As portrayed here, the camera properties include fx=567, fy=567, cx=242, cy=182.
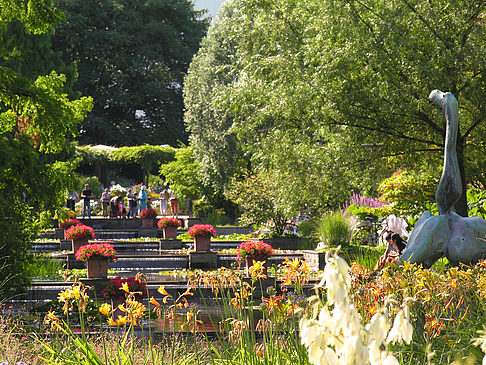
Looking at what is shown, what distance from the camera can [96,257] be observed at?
9.98 metres

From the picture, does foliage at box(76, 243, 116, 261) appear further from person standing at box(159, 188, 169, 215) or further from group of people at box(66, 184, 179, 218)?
A: person standing at box(159, 188, 169, 215)

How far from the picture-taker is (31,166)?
9.27 m

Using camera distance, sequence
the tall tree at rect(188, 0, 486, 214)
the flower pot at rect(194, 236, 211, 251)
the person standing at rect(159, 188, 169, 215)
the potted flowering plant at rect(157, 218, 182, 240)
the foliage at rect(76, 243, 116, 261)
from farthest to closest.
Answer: the person standing at rect(159, 188, 169, 215), the potted flowering plant at rect(157, 218, 182, 240), the flower pot at rect(194, 236, 211, 251), the tall tree at rect(188, 0, 486, 214), the foliage at rect(76, 243, 116, 261)

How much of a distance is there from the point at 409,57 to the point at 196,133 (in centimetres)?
1737

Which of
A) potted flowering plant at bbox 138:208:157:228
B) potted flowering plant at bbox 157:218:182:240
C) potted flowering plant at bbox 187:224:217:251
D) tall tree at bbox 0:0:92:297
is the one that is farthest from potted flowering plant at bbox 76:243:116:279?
potted flowering plant at bbox 138:208:157:228

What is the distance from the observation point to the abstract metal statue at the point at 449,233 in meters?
5.73

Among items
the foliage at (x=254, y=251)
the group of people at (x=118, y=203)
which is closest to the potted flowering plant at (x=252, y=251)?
the foliage at (x=254, y=251)

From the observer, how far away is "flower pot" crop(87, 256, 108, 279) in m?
10.1

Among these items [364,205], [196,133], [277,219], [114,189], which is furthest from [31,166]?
[114,189]

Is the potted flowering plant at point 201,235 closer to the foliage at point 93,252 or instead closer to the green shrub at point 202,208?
the foliage at point 93,252

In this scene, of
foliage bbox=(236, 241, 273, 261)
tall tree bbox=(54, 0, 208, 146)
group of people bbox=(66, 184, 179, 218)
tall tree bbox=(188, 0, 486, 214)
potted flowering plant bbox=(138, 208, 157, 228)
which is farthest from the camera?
tall tree bbox=(54, 0, 208, 146)

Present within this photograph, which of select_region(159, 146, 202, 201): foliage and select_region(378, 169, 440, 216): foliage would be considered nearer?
select_region(378, 169, 440, 216): foliage

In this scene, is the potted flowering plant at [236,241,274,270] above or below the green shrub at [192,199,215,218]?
below

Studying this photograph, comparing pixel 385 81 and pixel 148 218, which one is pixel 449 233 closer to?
pixel 385 81
